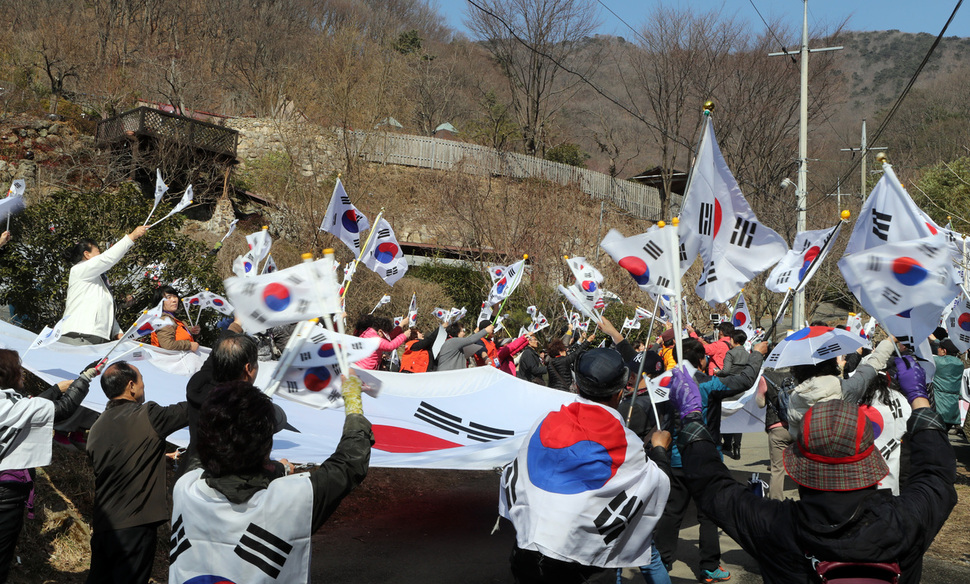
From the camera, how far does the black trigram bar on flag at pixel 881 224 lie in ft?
18.1

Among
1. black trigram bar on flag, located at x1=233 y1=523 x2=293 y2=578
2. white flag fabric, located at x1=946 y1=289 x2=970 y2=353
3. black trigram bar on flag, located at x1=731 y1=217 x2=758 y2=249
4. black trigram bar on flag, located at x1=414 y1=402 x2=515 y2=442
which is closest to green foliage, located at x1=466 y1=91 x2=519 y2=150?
white flag fabric, located at x1=946 y1=289 x2=970 y2=353

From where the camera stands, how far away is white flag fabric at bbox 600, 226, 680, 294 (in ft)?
16.6

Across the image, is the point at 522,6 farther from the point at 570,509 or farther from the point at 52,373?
the point at 570,509

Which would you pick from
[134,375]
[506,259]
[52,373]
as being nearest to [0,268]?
[52,373]

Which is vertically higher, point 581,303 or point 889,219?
point 889,219

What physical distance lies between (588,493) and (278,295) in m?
1.83

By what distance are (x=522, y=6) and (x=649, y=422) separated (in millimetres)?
34171

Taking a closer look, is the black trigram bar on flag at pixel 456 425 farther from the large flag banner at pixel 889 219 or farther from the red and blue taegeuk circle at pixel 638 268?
the large flag banner at pixel 889 219

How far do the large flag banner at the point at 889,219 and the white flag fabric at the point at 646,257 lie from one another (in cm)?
142

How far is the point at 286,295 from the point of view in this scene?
392cm

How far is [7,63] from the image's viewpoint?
1071 inches

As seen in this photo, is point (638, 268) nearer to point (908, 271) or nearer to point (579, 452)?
point (908, 271)

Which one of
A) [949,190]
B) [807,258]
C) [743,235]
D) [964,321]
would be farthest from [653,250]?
[949,190]

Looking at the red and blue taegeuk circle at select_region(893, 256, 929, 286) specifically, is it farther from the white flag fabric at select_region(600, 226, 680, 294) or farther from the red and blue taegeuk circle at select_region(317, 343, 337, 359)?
the red and blue taegeuk circle at select_region(317, 343, 337, 359)
